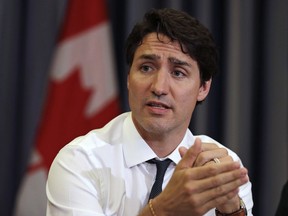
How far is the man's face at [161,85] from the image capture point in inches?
51.9

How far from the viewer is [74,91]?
2.04 meters

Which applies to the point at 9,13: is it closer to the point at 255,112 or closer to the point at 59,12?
the point at 59,12

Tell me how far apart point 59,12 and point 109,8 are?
0.19 m

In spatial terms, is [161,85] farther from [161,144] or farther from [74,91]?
[74,91]

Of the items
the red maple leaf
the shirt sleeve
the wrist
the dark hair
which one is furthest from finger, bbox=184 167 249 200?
the red maple leaf

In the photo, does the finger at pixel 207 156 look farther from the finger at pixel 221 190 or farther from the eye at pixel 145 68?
the eye at pixel 145 68

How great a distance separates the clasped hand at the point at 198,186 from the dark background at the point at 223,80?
37.7 inches

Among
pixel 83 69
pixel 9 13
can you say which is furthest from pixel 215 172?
pixel 9 13

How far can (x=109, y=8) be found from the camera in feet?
6.86

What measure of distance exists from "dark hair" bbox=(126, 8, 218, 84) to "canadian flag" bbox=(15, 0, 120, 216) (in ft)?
1.94

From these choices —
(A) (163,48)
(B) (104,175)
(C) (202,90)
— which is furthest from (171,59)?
(B) (104,175)

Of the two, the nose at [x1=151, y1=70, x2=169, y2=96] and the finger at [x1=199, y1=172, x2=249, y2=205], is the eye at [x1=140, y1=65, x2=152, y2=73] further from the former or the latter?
the finger at [x1=199, y1=172, x2=249, y2=205]

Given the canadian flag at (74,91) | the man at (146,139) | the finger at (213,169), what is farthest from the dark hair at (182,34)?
the canadian flag at (74,91)

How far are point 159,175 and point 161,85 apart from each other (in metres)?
0.22
